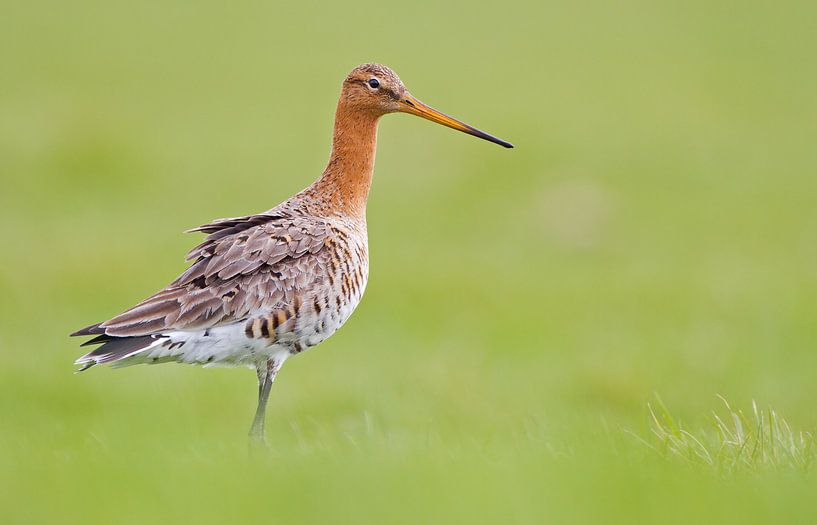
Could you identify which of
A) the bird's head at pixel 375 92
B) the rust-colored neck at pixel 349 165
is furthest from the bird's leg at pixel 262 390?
the bird's head at pixel 375 92

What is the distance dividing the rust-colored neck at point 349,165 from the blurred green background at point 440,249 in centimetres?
145

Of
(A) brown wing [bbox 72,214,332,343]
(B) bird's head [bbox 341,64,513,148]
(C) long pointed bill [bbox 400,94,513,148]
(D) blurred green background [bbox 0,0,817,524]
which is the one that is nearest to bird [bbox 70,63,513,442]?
(A) brown wing [bbox 72,214,332,343]

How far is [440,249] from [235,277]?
367 inches

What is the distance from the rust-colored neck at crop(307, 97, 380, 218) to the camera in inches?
310

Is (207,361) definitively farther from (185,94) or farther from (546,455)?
(185,94)

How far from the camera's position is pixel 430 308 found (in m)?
13.9

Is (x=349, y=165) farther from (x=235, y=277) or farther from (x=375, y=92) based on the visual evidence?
(x=235, y=277)

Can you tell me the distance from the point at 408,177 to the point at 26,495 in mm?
14584

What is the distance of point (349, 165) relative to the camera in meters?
8.00

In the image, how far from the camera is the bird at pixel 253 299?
6.70 metres

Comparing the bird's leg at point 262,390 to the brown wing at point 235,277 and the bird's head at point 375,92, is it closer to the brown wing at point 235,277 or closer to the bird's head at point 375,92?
the brown wing at point 235,277

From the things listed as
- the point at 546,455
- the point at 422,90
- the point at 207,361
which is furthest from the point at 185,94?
the point at 546,455

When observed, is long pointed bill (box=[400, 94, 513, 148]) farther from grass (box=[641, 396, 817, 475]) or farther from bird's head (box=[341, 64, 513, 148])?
grass (box=[641, 396, 817, 475])

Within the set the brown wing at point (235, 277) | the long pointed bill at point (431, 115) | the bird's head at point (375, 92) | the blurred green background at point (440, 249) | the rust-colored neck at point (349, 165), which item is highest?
the bird's head at point (375, 92)
